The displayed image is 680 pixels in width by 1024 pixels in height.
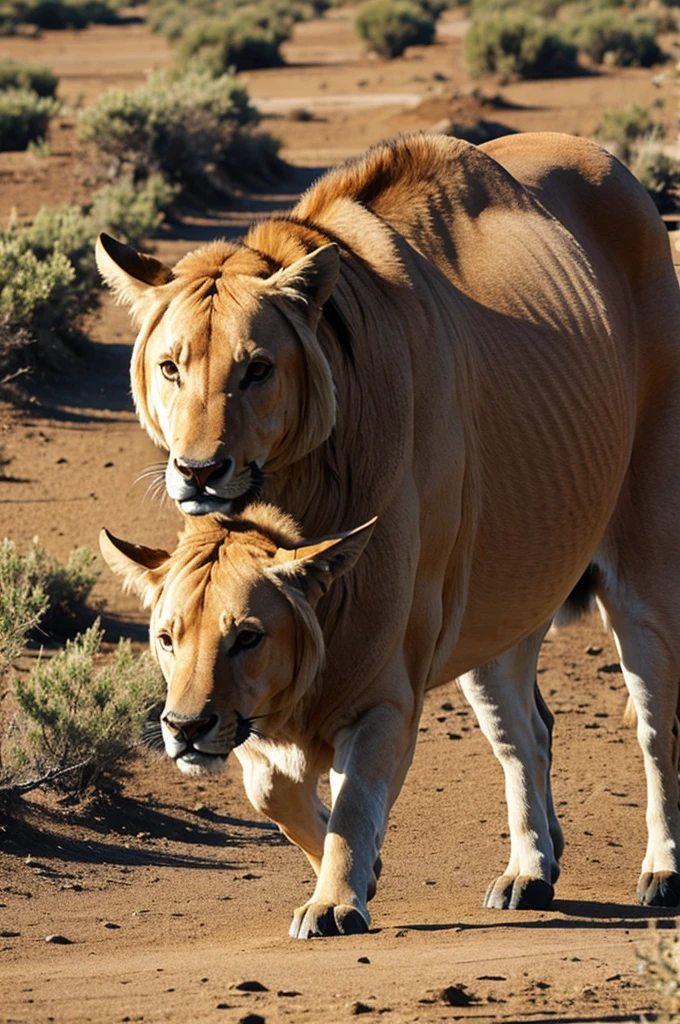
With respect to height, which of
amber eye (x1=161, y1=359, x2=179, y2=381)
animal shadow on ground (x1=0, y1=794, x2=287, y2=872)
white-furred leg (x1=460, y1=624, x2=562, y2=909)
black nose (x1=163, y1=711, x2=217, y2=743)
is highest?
amber eye (x1=161, y1=359, x2=179, y2=381)

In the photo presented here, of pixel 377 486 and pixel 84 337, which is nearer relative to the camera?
pixel 377 486

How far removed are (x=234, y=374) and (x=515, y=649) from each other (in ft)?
9.49

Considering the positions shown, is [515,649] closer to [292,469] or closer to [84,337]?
[292,469]

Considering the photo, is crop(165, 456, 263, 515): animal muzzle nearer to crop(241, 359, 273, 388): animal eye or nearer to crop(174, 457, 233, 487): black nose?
crop(174, 457, 233, 487): black nose

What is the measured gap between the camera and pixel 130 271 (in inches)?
219

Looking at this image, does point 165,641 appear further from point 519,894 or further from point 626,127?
point 626,127

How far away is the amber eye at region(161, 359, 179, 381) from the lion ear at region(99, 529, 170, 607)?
0.55 meters

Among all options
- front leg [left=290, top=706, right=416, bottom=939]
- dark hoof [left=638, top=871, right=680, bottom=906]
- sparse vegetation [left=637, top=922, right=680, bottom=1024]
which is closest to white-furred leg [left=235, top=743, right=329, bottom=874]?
front leg [left=290, top=706, right=416, bottom=939]

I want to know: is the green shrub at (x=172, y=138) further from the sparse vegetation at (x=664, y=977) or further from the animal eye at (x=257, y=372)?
the sparse vegetation at (x=664, y=977)

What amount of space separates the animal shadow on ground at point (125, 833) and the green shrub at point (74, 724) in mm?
169

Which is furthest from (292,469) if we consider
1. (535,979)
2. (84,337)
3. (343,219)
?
(84,337)

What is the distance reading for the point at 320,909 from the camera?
522cm

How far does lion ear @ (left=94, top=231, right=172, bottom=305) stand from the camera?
5523mm

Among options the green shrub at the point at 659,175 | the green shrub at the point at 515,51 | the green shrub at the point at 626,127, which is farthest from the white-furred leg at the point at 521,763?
the green shrub at the point at 515,51
